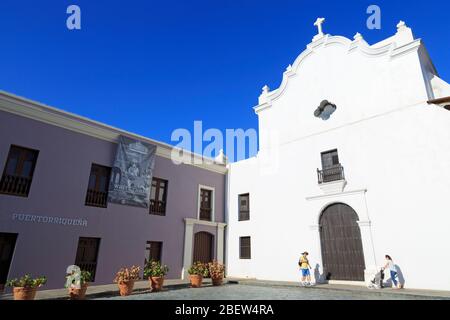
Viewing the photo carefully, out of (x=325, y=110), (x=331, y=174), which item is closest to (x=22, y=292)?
(x=331, y=174)

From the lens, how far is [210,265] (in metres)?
13.1

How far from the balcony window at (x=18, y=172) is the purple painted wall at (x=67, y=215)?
0.25 m

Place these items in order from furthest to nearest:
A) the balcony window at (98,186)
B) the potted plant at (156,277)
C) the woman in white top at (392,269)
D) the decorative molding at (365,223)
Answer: the balcony window at (98,186) < the decorative molding at (365,223) < the potted plant at (156,277) < the woman in white top at (392,269)

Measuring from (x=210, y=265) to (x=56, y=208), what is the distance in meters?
7.11

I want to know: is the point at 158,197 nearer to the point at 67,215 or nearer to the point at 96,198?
the point at 96,198

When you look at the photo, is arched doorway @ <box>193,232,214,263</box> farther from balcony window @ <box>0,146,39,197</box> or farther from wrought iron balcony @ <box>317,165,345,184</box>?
balcony window @ <box>0,146,39,197</box>

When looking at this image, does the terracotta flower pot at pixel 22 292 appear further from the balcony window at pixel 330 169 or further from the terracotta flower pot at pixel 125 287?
the balcony window at pixel 330 169

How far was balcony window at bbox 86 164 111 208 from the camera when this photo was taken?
12828 millimetres

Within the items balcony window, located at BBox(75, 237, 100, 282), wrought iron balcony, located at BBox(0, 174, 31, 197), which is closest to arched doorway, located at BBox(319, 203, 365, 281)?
balcony window, located at BBox(75, 237, 100, 282)

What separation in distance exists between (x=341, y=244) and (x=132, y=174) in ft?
34.1

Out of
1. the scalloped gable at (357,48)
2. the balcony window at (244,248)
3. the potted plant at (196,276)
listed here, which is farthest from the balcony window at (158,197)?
the scalloped gable at (357,48)

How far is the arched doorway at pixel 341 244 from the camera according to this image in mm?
11578

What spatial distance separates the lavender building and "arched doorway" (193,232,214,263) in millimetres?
137
